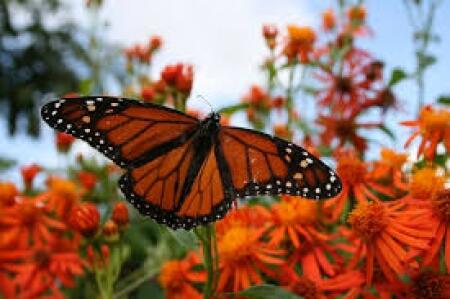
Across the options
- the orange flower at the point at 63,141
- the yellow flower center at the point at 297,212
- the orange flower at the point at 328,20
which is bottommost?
the orange flower at the point at 63,141

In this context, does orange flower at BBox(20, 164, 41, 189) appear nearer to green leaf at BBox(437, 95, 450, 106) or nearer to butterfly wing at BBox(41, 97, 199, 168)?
butterfly wing at BBox(41, 97, 199, 168)

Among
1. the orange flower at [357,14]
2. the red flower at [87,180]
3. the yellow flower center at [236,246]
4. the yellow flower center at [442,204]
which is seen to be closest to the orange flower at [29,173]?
the red flower at [87,180]

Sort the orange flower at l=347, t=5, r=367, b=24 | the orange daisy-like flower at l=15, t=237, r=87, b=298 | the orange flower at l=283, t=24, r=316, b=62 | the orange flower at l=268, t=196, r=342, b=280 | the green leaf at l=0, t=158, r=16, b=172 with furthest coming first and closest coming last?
Result: the orange flower at l=347, t=5, r=367, b=24 < the green leaf at l=0, t=158, r=16, b=172 < the orange flower at l=283, t=24, r=316, b=62 < the orange flower at l=268, t=196, r=342, b=280 < the orange daisy-like flower at l=15, t=237, r=87, b=298

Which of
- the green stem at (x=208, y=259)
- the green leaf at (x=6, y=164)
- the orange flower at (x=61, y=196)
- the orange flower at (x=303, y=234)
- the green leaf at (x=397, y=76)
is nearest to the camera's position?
the green stem at (x=208, y=259)

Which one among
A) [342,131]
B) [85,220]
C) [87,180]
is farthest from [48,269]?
[342,131]

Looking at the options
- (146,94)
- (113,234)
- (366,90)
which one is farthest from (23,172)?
(366,90)

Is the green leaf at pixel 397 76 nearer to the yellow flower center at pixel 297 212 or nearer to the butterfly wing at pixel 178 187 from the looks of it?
the yellow flower center at pixel 297 212

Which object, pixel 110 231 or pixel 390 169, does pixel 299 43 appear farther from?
pixel 110 231

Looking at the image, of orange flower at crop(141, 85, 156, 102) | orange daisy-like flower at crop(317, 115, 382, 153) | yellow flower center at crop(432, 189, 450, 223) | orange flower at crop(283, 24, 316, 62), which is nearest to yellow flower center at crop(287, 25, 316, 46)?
orange flower at crop(283, 24, 316, 62)
